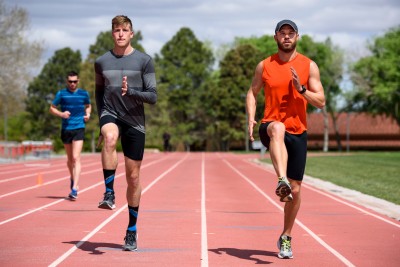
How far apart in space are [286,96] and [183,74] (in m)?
79.5

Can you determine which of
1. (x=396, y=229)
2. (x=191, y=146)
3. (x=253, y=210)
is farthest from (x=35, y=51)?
(x=191, y=146)

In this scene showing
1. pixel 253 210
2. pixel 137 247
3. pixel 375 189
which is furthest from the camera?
pixel 375 189

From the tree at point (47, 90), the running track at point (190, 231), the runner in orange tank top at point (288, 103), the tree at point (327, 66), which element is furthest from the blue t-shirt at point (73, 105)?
the tree at point (47, 90)

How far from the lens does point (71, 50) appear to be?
269 feet

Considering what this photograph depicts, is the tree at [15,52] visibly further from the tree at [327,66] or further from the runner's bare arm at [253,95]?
the runner's bare arm at [253,95]

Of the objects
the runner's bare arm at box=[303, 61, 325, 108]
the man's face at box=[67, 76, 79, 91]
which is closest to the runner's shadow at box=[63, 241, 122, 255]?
the runner's bare arm at box=[303, 61, 325, 108]

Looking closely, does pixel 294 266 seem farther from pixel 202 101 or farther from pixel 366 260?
pixel 202 101

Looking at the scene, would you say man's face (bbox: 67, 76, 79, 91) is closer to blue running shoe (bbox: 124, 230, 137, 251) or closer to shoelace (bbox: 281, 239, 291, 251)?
blue running shoe (bbox: 124, 230, 137, 251)

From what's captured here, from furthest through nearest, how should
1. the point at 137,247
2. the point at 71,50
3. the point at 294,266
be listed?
the point at 71,50
the point at 137,247
the point at 294,266

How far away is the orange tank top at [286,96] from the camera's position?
23.3 feet

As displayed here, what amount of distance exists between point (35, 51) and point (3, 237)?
129 ft

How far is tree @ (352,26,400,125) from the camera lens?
67181 mm

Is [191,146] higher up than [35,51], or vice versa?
[35,51]

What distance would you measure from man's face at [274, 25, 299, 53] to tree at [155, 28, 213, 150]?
77.7 m
